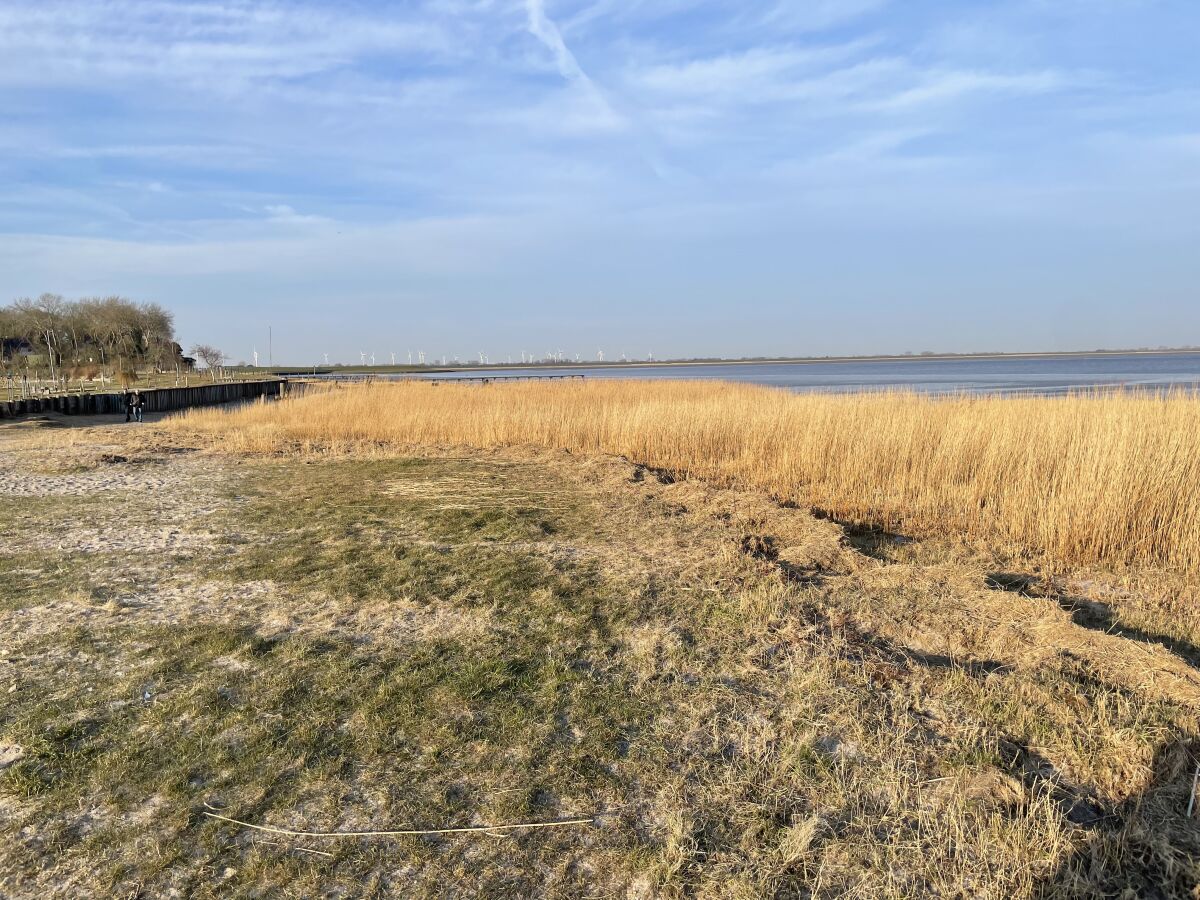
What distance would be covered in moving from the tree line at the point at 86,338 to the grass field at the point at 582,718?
129ft

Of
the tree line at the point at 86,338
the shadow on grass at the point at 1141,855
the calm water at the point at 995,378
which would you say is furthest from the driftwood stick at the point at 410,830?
the tree line at the point at 86,338

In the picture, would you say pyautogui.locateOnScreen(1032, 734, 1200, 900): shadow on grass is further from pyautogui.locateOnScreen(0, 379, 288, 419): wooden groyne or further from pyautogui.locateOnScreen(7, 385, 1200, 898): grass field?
pyautogui.locateOnScreen(0, 379, 288, 419): wooden groyne

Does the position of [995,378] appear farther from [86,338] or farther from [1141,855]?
[86,338]

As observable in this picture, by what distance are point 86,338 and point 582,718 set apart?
54742 millimetres

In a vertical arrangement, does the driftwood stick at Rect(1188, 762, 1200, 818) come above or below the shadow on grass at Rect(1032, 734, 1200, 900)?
above

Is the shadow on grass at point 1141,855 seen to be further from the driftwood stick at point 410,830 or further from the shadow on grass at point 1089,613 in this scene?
the shadow on grass at point 1089,613

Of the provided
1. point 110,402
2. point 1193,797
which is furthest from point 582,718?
point 110,402

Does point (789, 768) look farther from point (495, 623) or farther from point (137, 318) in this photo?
point (137, 318)

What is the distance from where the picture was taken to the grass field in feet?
7.43

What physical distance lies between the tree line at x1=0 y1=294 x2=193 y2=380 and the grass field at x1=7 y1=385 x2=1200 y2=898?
3935 cm

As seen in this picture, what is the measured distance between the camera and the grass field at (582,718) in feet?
7.43

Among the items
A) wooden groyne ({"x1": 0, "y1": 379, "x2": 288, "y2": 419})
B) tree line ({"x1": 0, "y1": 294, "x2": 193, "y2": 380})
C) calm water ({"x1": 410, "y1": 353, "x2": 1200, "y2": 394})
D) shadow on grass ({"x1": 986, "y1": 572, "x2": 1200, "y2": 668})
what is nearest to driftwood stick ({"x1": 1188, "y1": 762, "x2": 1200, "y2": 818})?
shadow on grass ({"x1": 986, "y1": 572, "x2": 1200, "y2": 668})

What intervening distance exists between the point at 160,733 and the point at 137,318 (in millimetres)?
55552

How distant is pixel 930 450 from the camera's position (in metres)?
Result: 9.25
